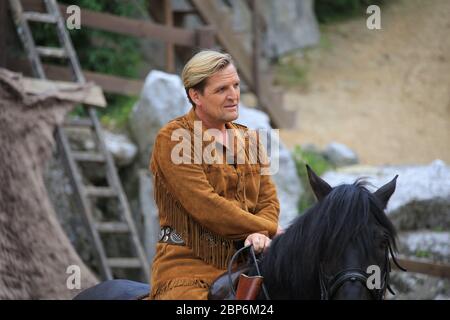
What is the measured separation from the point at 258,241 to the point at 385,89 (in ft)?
37.1

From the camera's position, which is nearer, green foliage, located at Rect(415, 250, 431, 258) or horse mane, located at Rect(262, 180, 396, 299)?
horse mane, located at Rect(262, 180, 396, 299)

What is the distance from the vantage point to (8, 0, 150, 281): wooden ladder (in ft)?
26.3

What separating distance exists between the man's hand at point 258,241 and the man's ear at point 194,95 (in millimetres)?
629

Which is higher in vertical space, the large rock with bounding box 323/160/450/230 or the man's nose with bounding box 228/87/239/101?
the man's nose with bounding box 228/87/239/101

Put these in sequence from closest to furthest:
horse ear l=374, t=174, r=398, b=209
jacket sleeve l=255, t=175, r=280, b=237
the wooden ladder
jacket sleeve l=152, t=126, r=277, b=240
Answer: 1. horse ear l=374, t=174, r=398, b=209
2. jacket sleeve l=152, t=126, r=277, b=240
3. jacket sleeve l=255, t=175, r=280, b=237
4. the wooden ladder

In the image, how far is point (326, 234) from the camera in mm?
3314

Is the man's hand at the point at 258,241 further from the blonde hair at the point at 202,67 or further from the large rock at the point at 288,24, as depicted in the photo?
the large rock at the point at 288,24

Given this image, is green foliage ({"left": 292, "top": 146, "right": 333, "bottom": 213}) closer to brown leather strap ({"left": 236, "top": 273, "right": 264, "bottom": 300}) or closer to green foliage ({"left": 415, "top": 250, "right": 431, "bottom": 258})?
green foliage ({"left": 415, "top": 250, "right": 431, "bottom": 258})

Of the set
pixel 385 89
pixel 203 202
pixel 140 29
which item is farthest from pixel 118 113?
pixel 203 202

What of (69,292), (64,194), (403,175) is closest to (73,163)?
(64,194)

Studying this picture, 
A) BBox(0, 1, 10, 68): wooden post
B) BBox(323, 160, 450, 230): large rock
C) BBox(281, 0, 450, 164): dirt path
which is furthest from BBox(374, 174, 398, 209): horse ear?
BBox(281, 0, 450, 164): dirt path

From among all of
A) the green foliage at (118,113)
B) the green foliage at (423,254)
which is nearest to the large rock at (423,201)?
the green foliage at (423,254)

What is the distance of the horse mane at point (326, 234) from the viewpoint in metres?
3.26

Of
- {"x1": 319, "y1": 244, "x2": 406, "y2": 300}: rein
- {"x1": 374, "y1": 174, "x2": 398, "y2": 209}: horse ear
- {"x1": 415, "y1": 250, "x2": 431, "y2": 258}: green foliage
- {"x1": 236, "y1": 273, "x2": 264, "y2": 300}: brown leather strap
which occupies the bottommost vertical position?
{"x1": 415, "y1": 250, "x2": 431, "y2": 258}: green foliage
